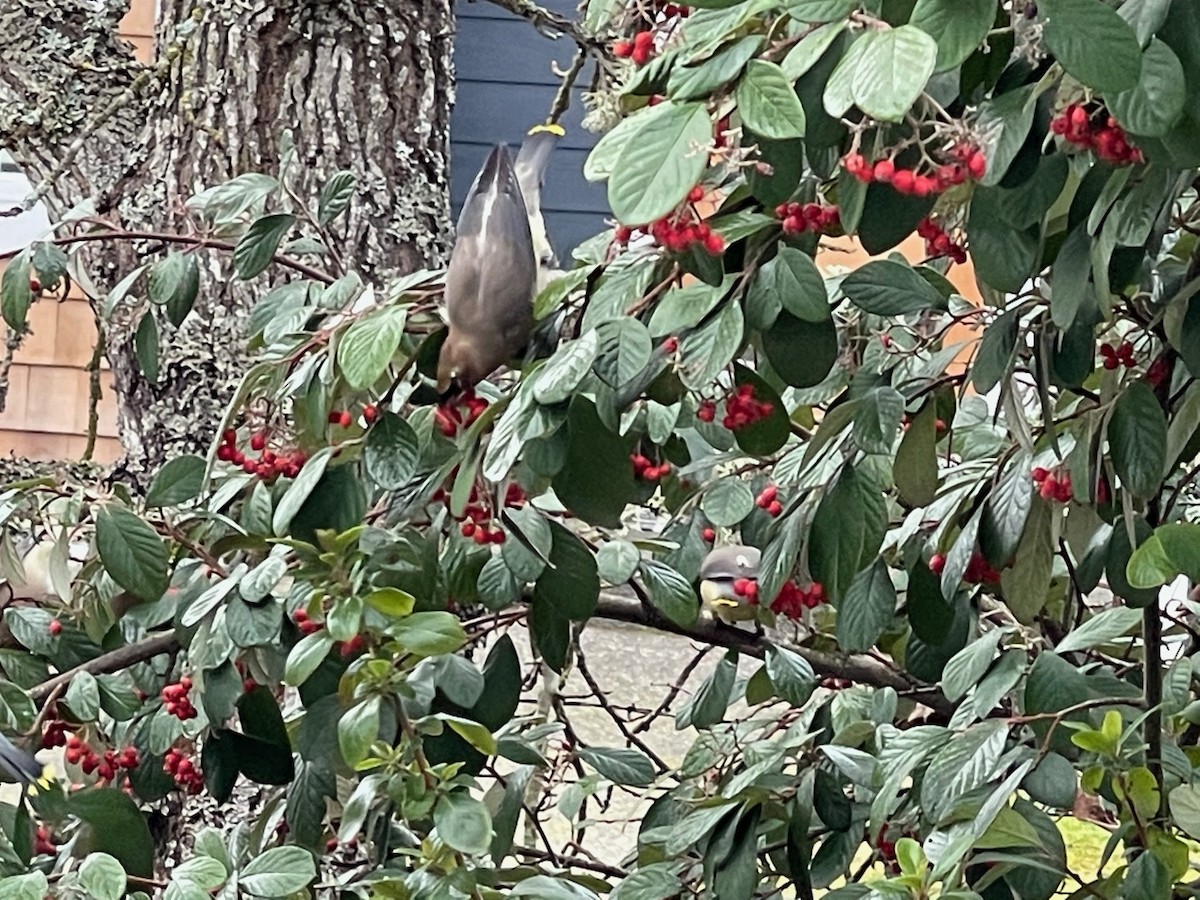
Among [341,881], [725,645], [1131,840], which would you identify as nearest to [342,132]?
[725,645]

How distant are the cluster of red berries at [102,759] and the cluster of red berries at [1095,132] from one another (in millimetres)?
899

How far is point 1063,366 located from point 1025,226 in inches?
8.5

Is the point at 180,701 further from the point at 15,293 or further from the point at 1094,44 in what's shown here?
the point at 1094,44

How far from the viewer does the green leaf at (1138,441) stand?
894 mm

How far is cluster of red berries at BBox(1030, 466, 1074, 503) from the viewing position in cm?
99

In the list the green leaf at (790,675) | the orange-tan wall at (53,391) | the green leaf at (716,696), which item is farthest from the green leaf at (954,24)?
the orange-tan wall at (53,391)

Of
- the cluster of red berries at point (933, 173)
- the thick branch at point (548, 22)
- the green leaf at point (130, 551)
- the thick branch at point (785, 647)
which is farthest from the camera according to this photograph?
the thick branch at point (548, 22)

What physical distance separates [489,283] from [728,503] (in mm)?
281

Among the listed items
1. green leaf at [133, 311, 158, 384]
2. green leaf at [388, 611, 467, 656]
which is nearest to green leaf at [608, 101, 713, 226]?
green leaf at [388, 611, 467, 656]

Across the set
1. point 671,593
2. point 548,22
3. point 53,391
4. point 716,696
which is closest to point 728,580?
point 716,696

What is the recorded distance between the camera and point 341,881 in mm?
1095

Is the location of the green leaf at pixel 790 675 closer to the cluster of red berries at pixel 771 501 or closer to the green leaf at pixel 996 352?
the cluster of red berries at pixel 771 501

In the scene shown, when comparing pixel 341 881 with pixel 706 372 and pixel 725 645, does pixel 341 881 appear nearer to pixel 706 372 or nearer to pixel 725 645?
pixel 725 645

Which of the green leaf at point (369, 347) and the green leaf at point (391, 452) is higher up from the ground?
the green leaf at point (369, 347)
